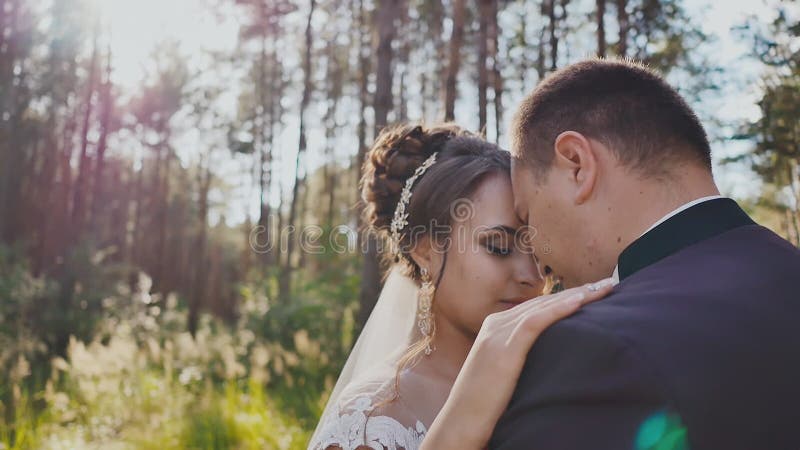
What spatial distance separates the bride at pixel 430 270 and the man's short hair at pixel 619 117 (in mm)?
862

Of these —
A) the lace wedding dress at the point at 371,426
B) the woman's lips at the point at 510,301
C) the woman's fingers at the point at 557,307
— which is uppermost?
the woman's fingers at the point at 557,307

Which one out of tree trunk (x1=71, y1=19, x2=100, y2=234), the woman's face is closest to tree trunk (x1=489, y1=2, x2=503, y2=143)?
the woman's face

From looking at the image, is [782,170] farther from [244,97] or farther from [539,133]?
[244,97]

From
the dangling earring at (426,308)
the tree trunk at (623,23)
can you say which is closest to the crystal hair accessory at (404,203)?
the dangling earring at (426,308)

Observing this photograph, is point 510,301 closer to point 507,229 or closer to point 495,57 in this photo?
point 507,229

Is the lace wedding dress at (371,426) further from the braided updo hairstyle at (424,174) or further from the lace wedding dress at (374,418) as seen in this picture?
the braided updo hairstyle at (424,174)

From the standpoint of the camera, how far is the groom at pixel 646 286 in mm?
1276

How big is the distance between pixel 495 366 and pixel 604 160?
1.95 feet

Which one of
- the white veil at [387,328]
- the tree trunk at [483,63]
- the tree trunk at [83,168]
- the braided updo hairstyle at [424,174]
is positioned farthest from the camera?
the tree trunk at [83,168]

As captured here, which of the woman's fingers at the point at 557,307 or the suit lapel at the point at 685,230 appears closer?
the woman's fingers at the point at 557,307

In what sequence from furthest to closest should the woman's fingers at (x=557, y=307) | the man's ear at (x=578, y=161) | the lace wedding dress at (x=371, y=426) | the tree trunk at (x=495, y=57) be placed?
the tree trunk at (x=495, y=57)
the lace wedding dress at (x=371, y=426)
the man's ear at (x=578, y=161)
the woman's fingers at (x=557, y=307)

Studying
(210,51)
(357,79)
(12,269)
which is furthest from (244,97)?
(12,269)

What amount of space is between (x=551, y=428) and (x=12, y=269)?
55.9 ft

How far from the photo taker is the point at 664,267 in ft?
5.08
